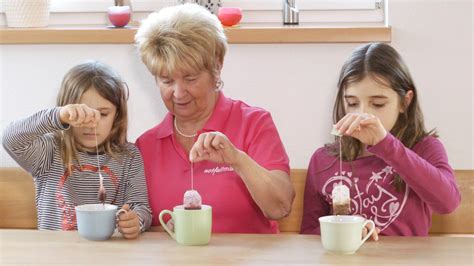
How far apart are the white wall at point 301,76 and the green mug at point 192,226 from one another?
90cm

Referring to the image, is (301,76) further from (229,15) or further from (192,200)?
(192,200)

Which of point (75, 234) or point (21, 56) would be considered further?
Answer: point (21, 56)

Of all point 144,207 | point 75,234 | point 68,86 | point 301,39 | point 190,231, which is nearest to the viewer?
point 190,231

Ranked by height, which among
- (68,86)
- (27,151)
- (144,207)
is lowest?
(144,207)

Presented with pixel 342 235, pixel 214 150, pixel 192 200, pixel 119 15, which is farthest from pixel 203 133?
pixel 119 15

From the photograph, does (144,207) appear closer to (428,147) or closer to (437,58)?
(428,147)

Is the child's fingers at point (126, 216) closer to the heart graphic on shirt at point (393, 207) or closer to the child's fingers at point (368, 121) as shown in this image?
the child's fingers at point (368, 121)

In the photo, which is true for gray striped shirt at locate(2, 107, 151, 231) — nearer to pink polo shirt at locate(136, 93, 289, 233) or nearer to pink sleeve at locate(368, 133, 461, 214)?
pink polo shirt at locate(136, 93, 289, 233)

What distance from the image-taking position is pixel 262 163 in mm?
1964

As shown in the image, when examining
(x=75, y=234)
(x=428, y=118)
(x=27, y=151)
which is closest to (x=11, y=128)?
(x=27, y=151)

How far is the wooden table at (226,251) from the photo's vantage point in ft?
5.06

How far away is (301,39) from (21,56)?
33.4 inches

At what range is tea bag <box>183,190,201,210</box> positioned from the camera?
1.67 metres

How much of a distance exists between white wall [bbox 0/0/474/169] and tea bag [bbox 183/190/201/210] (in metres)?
0.88
